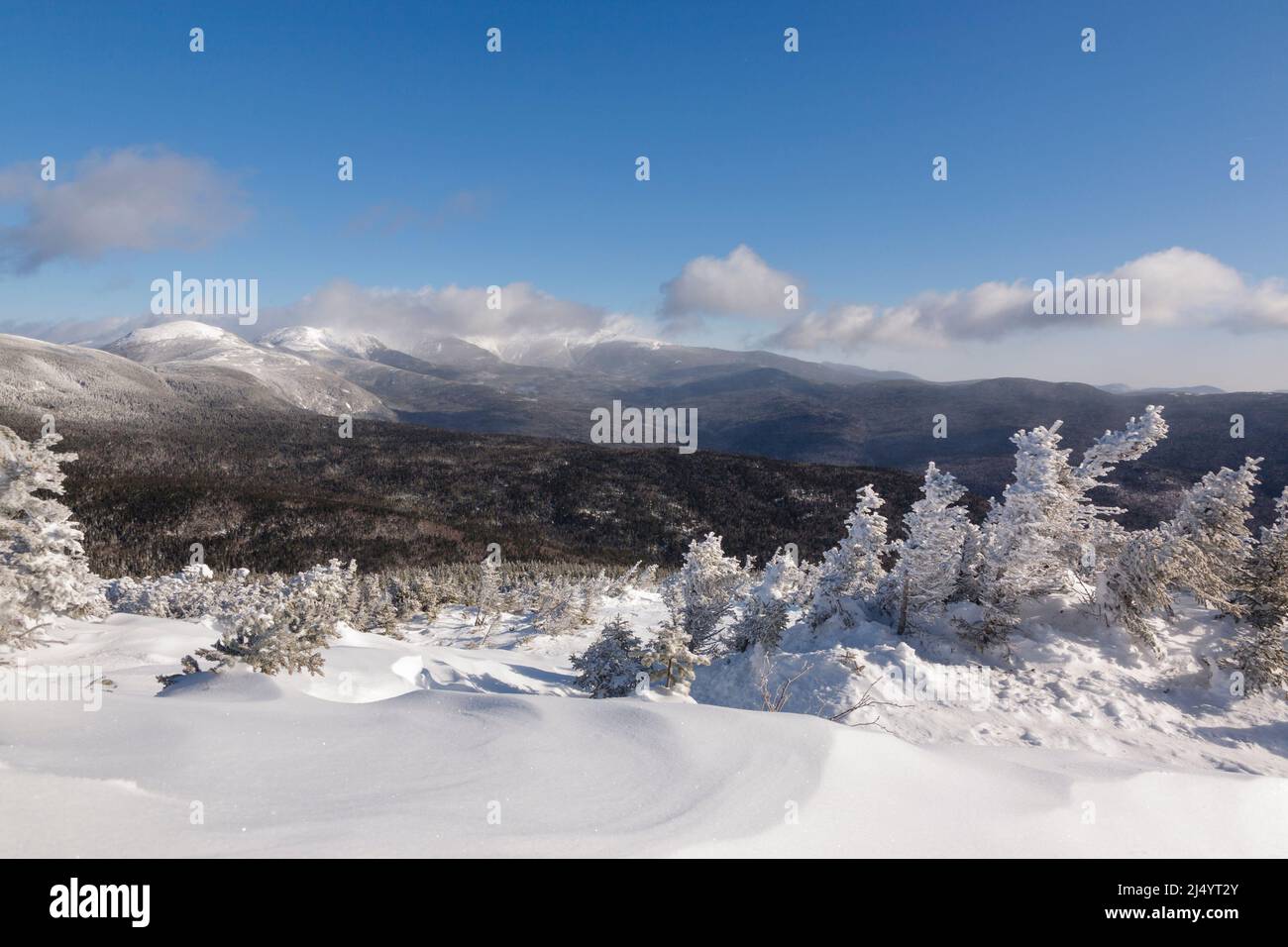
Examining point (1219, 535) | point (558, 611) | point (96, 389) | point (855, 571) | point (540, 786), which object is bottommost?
point (558, 611)

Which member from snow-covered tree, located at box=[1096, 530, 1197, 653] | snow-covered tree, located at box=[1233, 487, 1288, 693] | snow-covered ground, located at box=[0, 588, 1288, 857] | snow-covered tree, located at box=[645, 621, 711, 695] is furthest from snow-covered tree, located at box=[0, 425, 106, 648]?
snow-covered tree, located at box=[1233, 487, 1288, 693]

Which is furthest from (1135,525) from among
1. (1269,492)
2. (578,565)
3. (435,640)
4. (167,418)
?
(167,418)

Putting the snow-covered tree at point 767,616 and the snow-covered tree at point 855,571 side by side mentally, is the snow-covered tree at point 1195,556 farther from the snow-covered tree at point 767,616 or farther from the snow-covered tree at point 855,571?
the snow-covered tree at point 767,616

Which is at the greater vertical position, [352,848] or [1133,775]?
[352,848]

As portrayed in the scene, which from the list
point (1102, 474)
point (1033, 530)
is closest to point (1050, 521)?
point (1033, 530)

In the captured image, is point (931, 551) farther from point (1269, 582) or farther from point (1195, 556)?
point (1269, 582)
